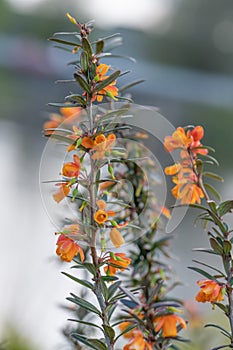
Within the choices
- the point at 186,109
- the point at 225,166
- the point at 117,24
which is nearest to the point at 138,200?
the point at 225,166

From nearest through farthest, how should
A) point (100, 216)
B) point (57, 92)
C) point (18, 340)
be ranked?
1. point (100, 216)
2. point (18, 340)
3. point (57, 92)

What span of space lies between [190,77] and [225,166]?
6.09 meters

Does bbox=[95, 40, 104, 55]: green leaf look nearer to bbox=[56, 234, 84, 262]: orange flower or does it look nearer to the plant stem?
the plant stem

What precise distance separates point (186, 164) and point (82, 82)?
0.41 ft

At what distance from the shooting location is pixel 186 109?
364 inches

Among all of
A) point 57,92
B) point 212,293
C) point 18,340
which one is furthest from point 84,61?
point 57,92

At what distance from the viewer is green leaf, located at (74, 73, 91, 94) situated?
389mm

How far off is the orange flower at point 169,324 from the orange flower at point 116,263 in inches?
4.1

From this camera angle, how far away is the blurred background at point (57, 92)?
2.04 metres

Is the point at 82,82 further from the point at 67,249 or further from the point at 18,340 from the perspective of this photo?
the point at 18,340

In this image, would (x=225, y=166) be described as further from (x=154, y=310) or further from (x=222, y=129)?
(x=154, y=310)

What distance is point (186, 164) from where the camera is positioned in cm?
47

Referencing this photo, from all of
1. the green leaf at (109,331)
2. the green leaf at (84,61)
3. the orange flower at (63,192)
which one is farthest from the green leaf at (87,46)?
the green leaf at (109,331)

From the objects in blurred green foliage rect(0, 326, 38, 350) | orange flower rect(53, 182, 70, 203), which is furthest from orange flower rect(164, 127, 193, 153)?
blurred green foliage rect(0, 326, 38, 350)
